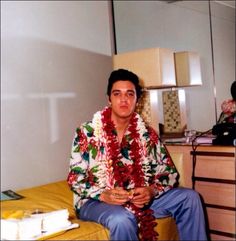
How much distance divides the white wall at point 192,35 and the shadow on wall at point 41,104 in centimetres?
53

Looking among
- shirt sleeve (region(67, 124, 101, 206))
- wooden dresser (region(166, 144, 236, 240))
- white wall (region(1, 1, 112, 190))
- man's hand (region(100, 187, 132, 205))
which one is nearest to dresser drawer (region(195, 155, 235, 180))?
wooden dresser (region(166, 144, 236, 240))

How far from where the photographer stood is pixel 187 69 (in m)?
2.78

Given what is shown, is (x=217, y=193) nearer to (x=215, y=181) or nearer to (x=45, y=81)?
(x=215, y=181)

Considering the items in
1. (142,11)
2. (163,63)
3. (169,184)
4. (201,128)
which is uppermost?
(142,11)

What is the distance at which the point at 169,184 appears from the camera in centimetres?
220

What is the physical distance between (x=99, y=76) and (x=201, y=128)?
960 millimetres

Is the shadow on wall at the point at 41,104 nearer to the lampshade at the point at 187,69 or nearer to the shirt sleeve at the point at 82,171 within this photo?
the shirt sleeve at the point at 82,171

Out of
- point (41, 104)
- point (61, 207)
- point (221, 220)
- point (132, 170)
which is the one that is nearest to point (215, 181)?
point (221, 220)

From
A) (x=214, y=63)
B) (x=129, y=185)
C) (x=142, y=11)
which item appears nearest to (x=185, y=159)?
(x=129, y=185)

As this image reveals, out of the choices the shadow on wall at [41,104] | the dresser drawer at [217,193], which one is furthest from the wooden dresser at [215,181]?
the shadow on wall at [41,104]

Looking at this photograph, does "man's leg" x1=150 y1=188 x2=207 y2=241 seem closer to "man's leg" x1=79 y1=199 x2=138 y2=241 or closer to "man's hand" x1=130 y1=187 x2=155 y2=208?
"man's hand" x1=130 y1=187 x2=155 y2=208

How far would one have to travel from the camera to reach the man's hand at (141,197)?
1.99 meters

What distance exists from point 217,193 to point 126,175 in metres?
0.67

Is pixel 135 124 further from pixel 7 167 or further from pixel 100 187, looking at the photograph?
pixel 7 167
